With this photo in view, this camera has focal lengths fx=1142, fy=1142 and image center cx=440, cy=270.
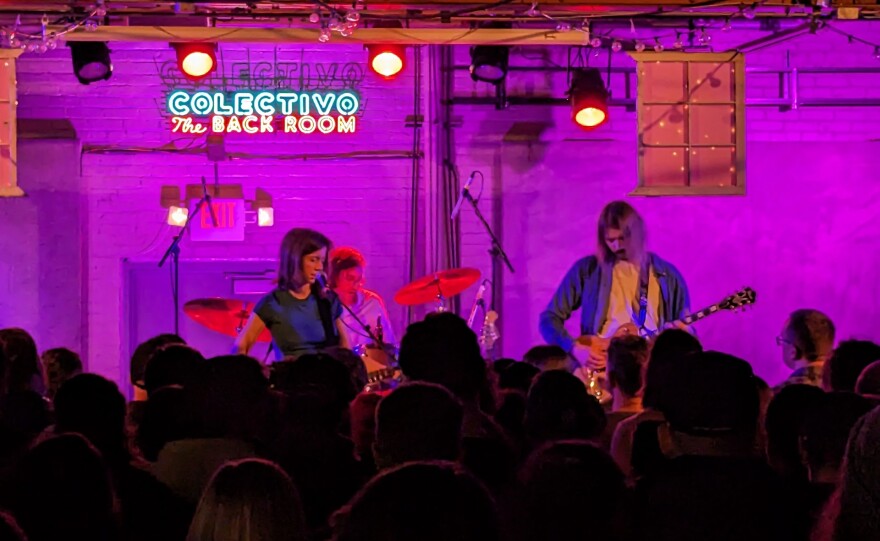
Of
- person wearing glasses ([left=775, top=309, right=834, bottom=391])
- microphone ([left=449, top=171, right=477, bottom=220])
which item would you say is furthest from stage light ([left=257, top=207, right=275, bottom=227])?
person wearing glasses ([left=775, top=309, right=834, bottom=391])

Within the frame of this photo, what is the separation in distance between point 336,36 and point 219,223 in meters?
3.51

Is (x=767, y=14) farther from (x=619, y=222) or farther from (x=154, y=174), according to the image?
(x=154, y=174)

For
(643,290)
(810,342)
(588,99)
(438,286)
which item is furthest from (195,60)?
(810,342)

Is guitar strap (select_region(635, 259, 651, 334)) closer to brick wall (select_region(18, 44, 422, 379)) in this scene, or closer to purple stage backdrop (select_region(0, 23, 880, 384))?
purple stage backdrop (select_region(0, 23, 880, 384))

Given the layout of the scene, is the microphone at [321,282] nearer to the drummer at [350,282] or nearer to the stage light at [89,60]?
the drummer at [350,282]

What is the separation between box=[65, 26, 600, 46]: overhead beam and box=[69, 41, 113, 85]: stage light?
3.40 ft

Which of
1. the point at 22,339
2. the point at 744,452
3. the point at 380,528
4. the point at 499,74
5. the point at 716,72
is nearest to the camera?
the point at 380,528

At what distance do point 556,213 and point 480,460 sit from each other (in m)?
6.53

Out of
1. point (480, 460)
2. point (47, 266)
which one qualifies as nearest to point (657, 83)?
point (480, 460)

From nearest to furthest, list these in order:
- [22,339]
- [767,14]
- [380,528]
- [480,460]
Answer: [380,528] → [480,460] → [22,339] → [767,14]

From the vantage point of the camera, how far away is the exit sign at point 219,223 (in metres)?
9.66

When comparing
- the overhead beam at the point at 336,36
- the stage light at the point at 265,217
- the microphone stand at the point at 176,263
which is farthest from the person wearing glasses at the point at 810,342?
the stage light at the point at 265,217

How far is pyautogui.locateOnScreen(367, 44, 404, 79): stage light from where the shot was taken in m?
7.45

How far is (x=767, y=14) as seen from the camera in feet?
22.0
